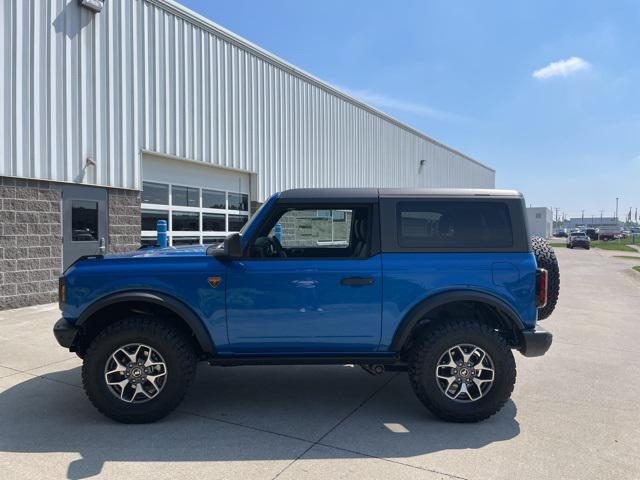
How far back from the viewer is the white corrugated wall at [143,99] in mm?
7930

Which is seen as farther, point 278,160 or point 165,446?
point 278,160

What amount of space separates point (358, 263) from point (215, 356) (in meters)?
1.39

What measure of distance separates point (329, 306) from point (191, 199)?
8.63 metres

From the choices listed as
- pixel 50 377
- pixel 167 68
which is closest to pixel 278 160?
pixel 167 68

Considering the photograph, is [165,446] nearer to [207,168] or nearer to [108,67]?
[108,67]

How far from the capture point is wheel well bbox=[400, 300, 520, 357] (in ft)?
12.9

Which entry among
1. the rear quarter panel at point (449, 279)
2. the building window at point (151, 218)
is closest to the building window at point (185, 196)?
the building window at point (151, 218)

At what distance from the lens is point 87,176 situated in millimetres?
8938

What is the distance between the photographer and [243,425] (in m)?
3.72

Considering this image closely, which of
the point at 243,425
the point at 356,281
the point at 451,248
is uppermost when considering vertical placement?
the point at 451,248

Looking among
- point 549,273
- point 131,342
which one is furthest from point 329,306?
point 549,273

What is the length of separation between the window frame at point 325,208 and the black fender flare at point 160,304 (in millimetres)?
609

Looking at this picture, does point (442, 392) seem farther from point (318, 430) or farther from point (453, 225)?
point (453, 225)

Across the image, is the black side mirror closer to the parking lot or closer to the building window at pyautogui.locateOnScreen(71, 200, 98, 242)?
the parking lot
